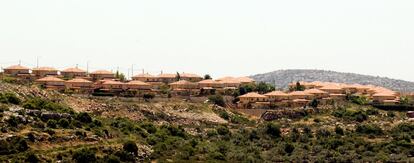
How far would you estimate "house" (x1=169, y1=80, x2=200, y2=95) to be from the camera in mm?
115500

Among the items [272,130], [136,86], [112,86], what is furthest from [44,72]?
[272,130]

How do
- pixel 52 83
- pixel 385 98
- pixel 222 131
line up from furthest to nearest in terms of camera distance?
pixel 385 98
pixel 52 83
pixel 222 131

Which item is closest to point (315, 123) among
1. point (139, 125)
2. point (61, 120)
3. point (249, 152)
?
point (249, 152)

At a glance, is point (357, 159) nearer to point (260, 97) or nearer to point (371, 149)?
point (371, 149)

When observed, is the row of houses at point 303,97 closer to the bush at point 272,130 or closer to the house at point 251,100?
the house at point 251,100

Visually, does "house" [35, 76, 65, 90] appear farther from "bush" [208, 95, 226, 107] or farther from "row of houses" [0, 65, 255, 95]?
"bush" [208, 95, 226, 107]

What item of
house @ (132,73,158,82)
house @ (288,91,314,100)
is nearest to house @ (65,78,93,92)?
house @ (132,73,158,82)

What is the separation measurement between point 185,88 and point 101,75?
1700 centimetres

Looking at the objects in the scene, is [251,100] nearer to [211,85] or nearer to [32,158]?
[211,85]

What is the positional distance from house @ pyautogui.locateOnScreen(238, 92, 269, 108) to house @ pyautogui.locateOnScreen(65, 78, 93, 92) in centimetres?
2462

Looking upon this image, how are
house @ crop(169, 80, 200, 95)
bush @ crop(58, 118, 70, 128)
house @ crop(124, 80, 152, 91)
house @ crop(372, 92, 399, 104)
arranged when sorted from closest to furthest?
bush @ crop(58, 118, 70, 128) < house @ crop(124, 80, 152, 91) < house @ crop(372, 92, 399, 104) < house @ crop(169, 80, 200, 95)

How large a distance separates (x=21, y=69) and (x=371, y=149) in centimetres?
6462

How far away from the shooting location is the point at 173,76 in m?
132

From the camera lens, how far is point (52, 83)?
357 feet
